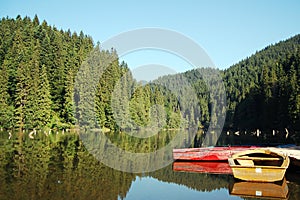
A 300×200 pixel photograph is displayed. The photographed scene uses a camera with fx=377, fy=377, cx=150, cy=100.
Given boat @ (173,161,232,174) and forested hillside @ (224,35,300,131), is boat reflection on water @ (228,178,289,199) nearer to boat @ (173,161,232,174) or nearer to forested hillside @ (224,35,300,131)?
boat @ (173,161,232,174)

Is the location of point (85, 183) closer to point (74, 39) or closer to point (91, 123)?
point (91, 123)

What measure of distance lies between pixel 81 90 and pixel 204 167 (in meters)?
54.2

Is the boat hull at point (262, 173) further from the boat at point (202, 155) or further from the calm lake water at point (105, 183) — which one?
the boat at point (202, 155)

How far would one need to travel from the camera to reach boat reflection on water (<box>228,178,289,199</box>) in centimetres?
1550

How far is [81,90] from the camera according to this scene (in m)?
75.6

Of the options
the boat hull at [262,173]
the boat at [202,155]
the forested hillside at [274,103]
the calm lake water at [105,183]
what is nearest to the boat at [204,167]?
the boat at [202,155]

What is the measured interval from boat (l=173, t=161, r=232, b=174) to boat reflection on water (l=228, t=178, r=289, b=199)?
4010 millimetres

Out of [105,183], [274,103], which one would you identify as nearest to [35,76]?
[274,103]

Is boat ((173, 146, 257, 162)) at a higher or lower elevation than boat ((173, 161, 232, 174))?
higher

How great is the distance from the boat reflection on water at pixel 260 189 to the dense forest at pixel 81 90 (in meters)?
46.7

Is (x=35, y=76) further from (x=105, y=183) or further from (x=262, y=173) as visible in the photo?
(x=262, y=173)

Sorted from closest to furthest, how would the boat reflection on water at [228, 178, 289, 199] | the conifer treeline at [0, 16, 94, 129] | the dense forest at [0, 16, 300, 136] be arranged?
the boat reflection on water at [228, 178, 289, 199], the conifer treeline at [0, 16, 94, 129], the dense forest at [0, 16, 300, 136]

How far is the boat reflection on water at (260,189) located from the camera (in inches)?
610

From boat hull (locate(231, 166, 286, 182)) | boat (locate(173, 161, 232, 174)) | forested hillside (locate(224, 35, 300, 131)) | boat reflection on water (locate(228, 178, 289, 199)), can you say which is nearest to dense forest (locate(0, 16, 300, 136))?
forested hillside (locate(224, 35, 300, 131))
